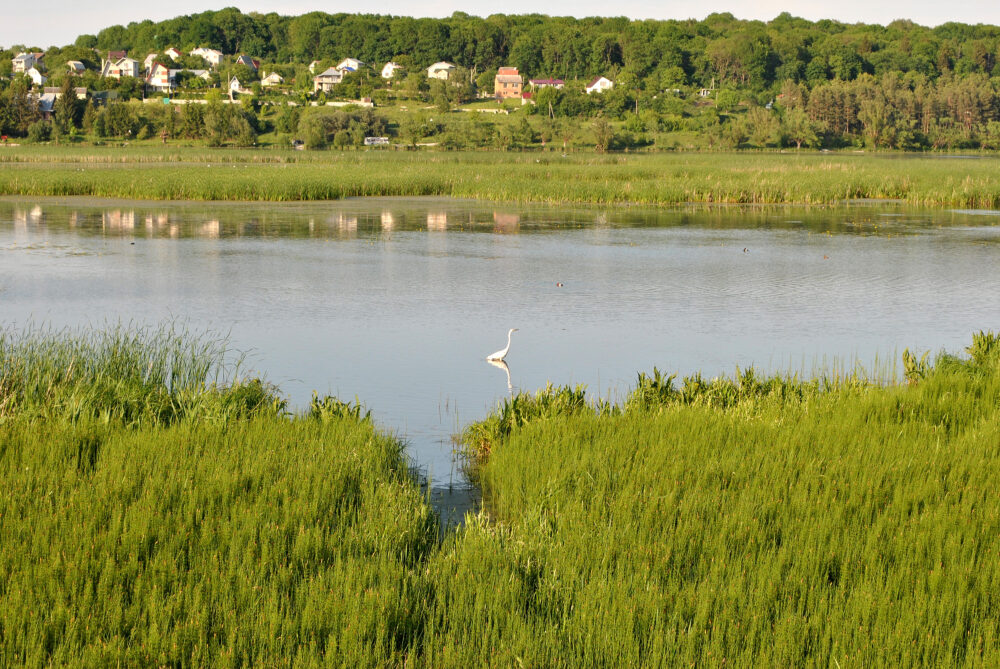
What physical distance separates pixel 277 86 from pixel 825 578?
517ft

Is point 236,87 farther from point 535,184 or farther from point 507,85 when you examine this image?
point 535,184

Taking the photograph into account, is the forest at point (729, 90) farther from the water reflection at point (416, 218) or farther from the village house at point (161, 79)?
the water reflection at point (416, 218)

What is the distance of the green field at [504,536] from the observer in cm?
432

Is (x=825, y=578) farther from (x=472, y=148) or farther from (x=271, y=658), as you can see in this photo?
(x=472, y=148)

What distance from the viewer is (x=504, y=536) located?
564cm

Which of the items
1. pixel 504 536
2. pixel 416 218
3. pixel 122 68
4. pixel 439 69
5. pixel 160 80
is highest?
pixel 439 69

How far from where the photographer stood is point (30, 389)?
7855 millimetres

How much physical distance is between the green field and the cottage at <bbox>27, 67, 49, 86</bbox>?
152433 millimetres

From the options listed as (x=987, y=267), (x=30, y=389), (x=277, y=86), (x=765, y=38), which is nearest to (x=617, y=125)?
(x=277, y=86)

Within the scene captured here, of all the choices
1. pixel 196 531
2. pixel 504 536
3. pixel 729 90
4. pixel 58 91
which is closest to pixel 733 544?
pixel 504 536

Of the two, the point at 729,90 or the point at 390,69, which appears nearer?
the point at 729,90

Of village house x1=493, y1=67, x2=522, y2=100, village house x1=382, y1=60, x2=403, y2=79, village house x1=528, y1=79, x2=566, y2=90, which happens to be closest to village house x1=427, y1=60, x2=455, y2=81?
village house x1=382, y1=60, x2=403, y2=79

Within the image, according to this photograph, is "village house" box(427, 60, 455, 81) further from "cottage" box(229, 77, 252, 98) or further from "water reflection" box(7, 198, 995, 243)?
"water reflection" box(7, 198, 995, 243)

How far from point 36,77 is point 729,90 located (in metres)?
99.4
